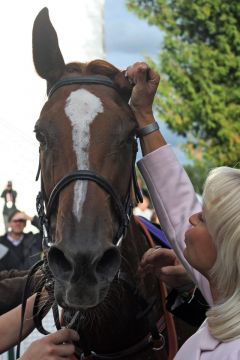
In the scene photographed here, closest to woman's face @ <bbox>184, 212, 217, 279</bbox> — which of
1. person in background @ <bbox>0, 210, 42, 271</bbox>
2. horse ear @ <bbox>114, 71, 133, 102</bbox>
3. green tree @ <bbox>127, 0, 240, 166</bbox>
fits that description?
horse ear @ <bbox>114, 71, 133, 102</bbox>

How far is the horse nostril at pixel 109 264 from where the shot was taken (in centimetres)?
251

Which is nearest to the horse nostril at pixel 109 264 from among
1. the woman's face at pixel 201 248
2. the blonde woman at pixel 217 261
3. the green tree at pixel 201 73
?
the blonde woman at pixel 217 261

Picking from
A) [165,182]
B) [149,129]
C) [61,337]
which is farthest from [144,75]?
[61,337]

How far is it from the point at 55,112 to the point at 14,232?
6.11 meters

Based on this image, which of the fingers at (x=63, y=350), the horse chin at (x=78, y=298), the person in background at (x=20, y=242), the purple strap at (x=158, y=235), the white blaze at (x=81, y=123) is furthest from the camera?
the person in background at (x=20, y=242)

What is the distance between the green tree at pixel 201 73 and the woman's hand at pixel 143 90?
56.3 ft

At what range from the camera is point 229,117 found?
65.9 feet

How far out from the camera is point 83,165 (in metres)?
2.67

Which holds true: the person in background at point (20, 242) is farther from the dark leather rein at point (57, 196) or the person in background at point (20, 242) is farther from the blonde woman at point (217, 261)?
the blonde woman at point (217, 261)

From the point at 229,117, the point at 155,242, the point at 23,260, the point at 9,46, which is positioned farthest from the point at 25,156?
the point at 155,242

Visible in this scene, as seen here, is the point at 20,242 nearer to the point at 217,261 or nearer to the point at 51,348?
the point at 51,348

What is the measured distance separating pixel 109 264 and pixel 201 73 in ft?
60.4

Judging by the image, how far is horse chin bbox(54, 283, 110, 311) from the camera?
2447 millimetres

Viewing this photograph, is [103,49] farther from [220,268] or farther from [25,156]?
[220,268]
